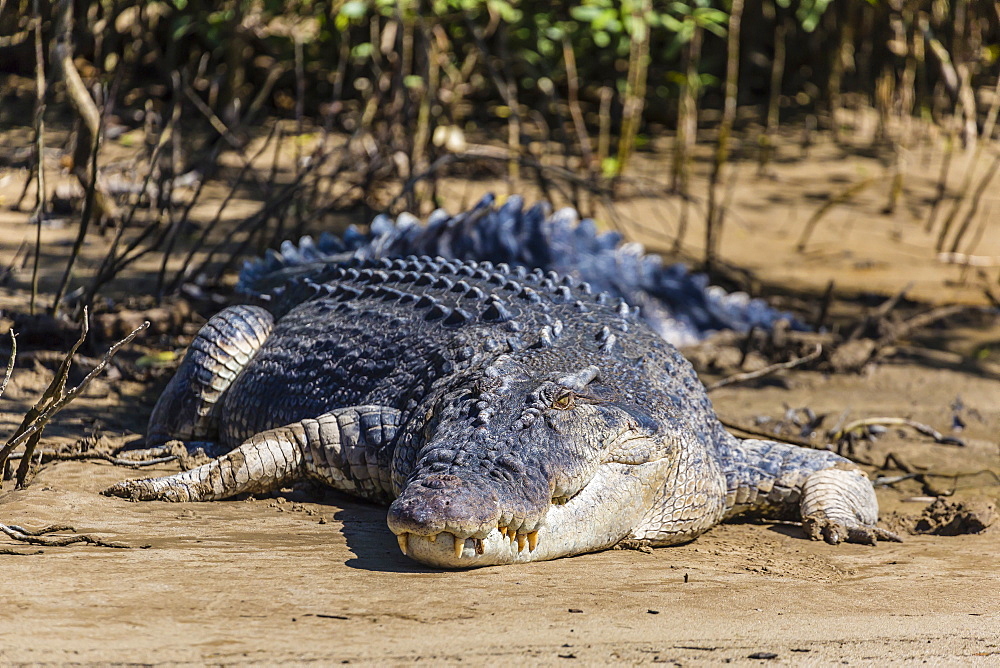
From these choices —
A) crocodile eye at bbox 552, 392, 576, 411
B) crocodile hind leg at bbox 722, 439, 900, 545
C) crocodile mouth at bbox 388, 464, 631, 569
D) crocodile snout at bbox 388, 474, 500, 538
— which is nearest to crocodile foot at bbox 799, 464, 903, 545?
crocodile hind leg at bbox 722, 439, 900, 545

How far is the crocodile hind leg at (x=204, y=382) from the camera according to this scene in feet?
14.4

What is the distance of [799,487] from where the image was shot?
12.1ft

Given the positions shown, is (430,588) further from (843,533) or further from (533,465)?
(843,533)

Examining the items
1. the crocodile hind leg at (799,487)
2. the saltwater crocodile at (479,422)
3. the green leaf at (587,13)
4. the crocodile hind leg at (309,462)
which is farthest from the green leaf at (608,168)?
the crocodile hind leg at (309,462)

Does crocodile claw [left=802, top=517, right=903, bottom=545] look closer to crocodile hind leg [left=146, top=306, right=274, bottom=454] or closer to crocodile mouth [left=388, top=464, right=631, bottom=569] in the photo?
crocodile mouth [left=388, top=464, right=631, bottom=569]

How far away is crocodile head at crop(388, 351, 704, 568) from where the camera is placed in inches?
104

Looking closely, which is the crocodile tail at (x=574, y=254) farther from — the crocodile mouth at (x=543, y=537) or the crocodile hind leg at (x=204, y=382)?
the crocodile mouth at (x=543, y=537)

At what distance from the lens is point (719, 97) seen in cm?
1098

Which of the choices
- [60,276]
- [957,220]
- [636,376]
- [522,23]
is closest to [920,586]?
[636,376]

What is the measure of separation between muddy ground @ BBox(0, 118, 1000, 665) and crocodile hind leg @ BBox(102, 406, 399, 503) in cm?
8

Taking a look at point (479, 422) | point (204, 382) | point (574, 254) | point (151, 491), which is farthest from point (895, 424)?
point (151, 491)

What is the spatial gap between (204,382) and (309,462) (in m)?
1.07

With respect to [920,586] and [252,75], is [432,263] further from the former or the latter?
[252,75]

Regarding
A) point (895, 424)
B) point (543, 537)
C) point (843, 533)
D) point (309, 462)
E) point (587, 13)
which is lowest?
point (895, 424)
